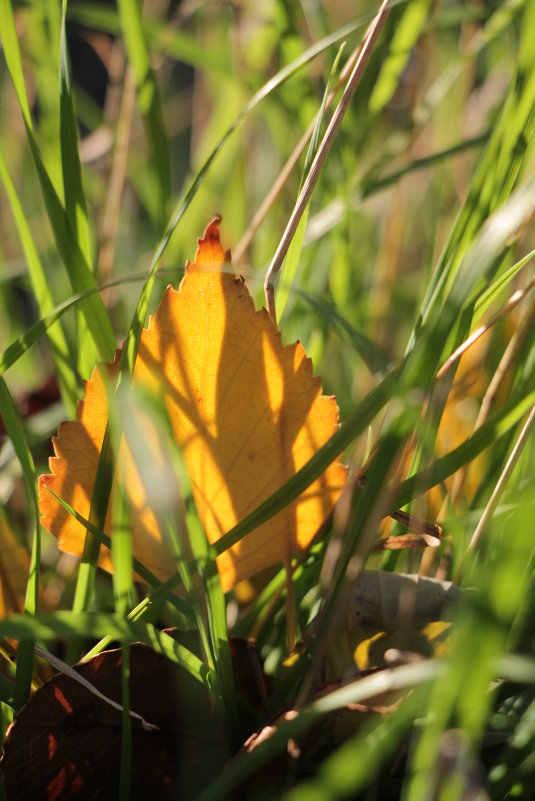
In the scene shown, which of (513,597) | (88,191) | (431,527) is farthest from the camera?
(88,191)

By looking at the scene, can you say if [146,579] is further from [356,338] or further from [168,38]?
[168,38]

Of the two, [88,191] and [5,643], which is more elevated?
[88,191]

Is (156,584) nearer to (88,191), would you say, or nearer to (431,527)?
(431,527)

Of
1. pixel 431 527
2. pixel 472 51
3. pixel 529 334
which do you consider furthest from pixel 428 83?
pixel 431 527

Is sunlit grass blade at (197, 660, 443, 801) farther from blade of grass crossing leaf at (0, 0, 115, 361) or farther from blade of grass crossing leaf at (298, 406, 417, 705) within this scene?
blade of grass crossing leaf at (0, 0, 115, 361)

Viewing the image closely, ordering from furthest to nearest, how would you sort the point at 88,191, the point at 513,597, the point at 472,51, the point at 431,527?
the point at 88,191 < the point at 472,51 < the point at 431,527 < the point at 513,597

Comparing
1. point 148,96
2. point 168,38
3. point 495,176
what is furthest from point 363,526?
point 168,38
